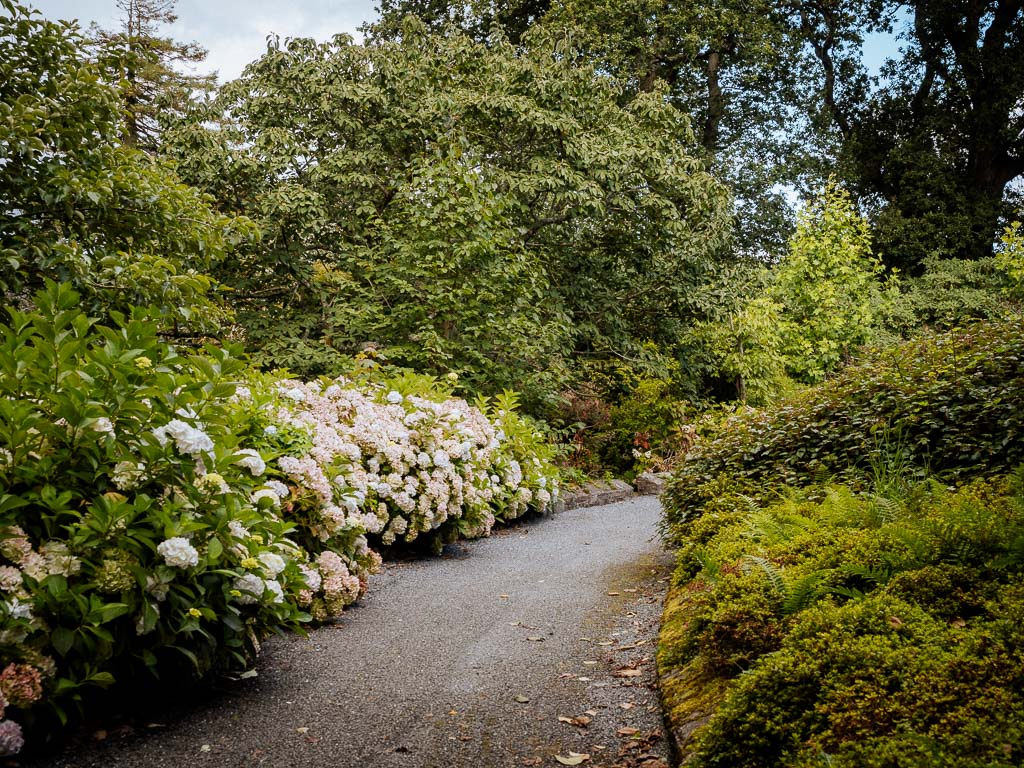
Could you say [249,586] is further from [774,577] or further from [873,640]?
[873,640]

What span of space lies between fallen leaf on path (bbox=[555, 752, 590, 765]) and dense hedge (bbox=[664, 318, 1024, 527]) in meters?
2.88

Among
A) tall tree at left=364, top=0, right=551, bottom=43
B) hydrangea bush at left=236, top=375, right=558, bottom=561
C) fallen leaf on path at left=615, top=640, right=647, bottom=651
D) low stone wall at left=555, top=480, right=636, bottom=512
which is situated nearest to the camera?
fallen leaf on path at left=615, top=640, right=647, bottom=651

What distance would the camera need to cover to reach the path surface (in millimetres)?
2773

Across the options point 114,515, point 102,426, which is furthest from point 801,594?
point 102,426

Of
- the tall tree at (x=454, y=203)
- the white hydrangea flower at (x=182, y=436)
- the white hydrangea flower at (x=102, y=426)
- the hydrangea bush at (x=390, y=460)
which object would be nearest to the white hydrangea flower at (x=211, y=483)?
the white hydrangea flower at (x=182, y=436)

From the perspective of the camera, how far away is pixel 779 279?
16719mm

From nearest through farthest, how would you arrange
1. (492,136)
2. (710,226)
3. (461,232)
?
(461,232)
(492,136)
(710,226)

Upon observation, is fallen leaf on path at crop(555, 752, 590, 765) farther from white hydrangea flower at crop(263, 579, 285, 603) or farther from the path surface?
white hydrangea flower at crop(263, 579, 285, 603)

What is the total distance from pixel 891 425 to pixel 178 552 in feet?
15.3

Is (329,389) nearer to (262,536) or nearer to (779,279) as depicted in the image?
(262,536)

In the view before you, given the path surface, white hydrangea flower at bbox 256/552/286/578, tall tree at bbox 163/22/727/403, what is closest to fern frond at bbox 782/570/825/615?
the path surface

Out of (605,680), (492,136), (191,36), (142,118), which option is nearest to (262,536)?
(605,680)

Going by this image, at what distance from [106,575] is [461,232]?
7.66m

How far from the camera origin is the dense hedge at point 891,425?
4754 mm
